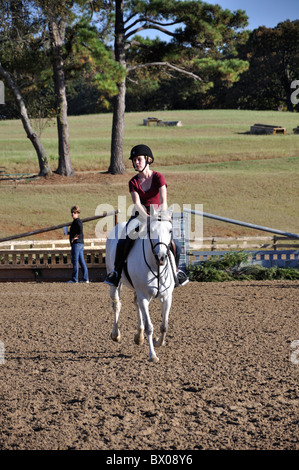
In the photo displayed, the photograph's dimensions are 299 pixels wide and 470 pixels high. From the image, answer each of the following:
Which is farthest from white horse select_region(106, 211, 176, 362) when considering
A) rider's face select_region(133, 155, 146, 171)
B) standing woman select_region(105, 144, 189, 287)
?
rider's face select_region(133, 155, 146, 171)

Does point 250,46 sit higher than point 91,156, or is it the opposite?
point 250,46

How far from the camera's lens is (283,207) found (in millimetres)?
26484

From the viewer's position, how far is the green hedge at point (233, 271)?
15211 mm

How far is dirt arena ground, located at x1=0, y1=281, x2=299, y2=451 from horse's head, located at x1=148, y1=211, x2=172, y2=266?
172 cm

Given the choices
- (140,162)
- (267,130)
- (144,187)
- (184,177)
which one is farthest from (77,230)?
(267,130)

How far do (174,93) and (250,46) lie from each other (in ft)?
41.2

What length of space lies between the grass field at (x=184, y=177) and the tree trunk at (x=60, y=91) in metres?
0.95

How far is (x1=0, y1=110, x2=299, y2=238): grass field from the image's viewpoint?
82.7 feet

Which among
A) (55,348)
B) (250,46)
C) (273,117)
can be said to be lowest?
(55,348)

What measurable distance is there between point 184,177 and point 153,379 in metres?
24.5

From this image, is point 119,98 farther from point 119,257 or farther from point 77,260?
point 119,257

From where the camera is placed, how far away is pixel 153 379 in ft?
24.9
